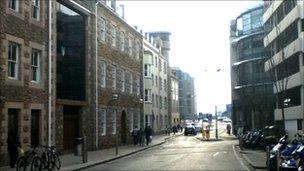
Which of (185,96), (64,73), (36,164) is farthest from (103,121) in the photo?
(185,96)

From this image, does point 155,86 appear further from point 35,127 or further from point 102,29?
point 35,127

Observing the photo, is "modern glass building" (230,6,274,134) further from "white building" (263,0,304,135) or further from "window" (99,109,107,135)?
"window" (99,109,107,135)

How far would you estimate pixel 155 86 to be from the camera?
74000 mm

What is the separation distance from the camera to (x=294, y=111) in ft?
143

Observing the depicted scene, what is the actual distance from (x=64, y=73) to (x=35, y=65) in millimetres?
4668

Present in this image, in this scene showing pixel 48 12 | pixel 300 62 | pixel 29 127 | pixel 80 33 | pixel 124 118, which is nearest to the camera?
pixel 29 127

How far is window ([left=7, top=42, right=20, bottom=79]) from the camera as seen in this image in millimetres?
25727

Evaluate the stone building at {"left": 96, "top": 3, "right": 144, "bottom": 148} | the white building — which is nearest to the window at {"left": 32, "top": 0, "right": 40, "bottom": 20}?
the stone building at {"left": 96, "top": 3, "right": 144, "bottom": 148}

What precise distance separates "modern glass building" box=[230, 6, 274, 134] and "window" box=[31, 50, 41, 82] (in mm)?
42094

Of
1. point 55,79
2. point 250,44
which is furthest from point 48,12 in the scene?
point 250,44

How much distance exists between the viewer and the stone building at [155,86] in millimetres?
65488

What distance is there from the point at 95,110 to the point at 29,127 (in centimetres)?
1176

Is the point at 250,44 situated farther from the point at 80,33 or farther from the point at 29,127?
the point at 29,127

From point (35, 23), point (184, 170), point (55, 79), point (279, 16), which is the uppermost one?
point (279, 16)
